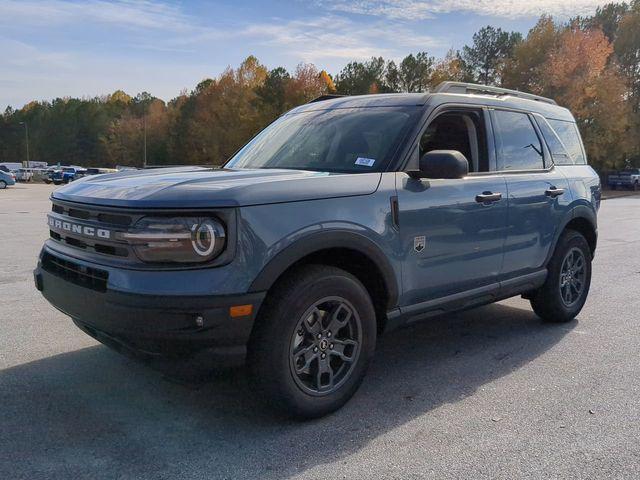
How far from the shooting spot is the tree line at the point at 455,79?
38844mm

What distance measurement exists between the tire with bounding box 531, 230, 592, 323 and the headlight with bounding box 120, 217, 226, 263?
3.45 metres

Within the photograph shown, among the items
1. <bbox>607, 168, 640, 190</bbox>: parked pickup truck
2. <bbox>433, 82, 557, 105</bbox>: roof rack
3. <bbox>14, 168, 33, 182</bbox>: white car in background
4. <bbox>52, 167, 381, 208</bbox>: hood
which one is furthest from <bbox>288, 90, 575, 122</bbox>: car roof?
Result: <bbox>14, 168, 33, 182</bbox>: white car in background

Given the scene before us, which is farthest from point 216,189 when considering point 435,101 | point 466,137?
point 466,137

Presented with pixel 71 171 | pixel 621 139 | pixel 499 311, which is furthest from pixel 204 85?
pixel 499 311

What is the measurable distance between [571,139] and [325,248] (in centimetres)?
369

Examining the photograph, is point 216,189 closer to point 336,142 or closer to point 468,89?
point 336,142

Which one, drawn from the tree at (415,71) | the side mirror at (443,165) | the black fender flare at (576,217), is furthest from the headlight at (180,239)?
the tree at (415,71)

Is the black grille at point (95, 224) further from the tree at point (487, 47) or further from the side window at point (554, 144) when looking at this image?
the tree at point (487, 47)

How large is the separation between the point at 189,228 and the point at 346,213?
37.1 inches

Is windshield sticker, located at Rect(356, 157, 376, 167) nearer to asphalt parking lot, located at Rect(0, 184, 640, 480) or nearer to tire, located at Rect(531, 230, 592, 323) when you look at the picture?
asphalt parking lot, located at Rect(0, 184, 640, 480)

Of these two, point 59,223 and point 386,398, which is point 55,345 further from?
point 386,398

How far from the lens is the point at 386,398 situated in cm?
376

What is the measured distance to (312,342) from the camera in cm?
333

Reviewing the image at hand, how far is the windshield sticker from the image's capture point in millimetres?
3826
